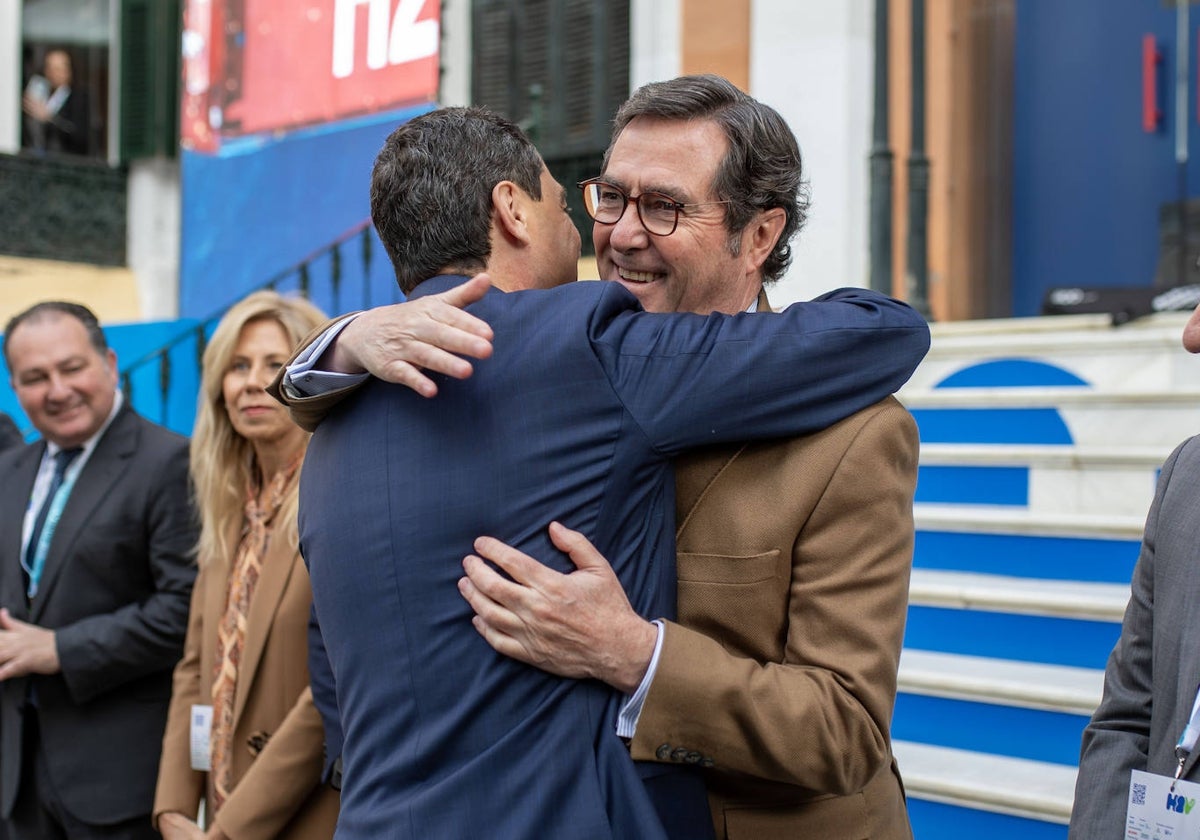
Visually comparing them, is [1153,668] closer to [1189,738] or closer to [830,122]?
[1189,738]

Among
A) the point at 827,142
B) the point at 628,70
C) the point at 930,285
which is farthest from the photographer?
the point at 628,70

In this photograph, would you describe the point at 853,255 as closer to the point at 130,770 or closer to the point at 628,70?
the point at 628,70

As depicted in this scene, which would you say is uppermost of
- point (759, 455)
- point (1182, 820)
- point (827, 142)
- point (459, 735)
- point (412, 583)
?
point (827, 142)

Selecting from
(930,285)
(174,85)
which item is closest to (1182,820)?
(930,285)

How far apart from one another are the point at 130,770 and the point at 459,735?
7.23 ft

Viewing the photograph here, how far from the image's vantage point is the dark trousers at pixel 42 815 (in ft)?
11.0

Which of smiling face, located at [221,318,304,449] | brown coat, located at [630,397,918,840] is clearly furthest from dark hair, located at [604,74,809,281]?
smiling face, located at [221,318,304,449]

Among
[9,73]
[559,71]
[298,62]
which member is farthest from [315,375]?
[9,73]

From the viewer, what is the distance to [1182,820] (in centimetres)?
167

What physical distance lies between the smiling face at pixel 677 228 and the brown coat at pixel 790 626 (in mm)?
319

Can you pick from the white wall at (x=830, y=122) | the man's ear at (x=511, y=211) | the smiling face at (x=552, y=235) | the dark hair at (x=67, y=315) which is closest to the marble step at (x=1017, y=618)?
the white wall at (x=830, y=122)

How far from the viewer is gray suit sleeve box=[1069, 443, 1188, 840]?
186 cm

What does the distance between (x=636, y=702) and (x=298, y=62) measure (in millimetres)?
8214

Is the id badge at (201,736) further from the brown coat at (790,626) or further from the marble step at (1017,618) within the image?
the marble step at (1017,618)
